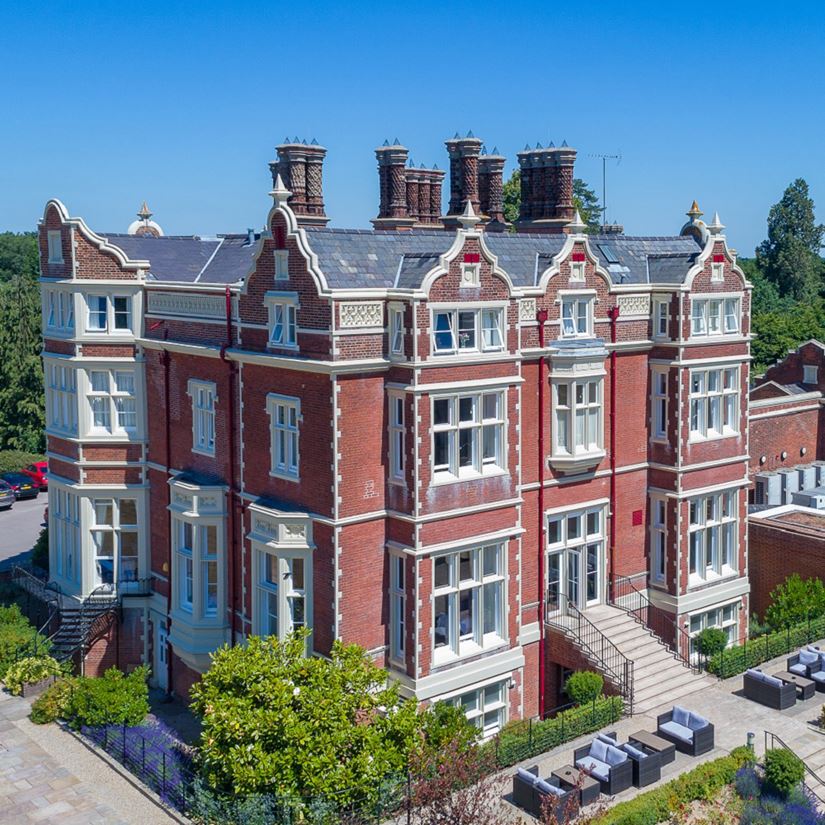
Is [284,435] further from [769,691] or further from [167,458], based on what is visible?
[769,691]

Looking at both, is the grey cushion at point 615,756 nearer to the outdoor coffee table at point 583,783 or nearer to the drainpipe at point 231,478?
the outdoor coffee table at point 583,783

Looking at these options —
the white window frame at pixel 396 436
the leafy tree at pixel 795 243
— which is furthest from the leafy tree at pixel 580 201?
the white window frame at pixel 396 436

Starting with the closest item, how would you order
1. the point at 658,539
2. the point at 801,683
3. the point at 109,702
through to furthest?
1. the point at 109,702
2. the point at 801,683
3. the point at 658,539

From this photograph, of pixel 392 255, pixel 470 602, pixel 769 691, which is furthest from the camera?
pixel 769 691

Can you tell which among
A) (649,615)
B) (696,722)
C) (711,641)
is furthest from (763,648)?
(696,722)

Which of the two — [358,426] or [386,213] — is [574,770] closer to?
[358,426]

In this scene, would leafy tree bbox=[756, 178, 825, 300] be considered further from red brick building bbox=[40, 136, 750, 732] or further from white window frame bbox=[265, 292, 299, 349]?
white window frame bbox=[265, 292, 299, 349]
